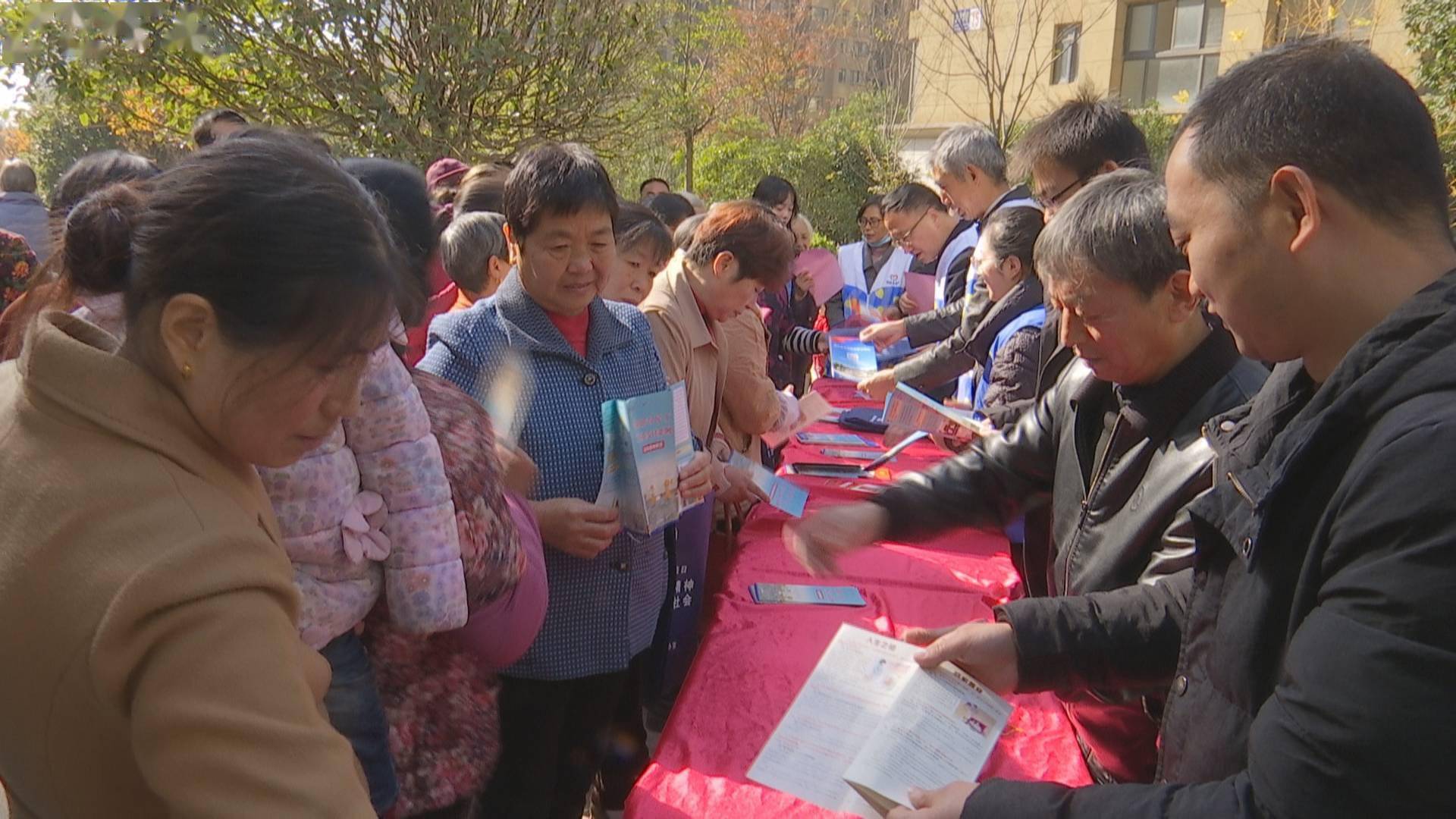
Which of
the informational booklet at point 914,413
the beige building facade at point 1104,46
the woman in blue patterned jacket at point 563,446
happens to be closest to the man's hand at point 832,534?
the woman in blue patterned jacket at point 563,446

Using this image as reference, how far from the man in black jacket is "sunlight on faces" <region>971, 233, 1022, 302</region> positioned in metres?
2.61

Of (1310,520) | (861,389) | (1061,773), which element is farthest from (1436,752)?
(861,389)

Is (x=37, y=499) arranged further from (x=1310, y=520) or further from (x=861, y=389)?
(x=861, y=389)

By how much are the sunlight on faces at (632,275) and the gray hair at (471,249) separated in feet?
1.73

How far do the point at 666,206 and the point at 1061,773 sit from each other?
4.56m

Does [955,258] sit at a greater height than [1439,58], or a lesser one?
lesser

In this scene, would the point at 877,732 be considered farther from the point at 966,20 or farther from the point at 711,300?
the point at 966,20

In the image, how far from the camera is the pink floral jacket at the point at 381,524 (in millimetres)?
1223

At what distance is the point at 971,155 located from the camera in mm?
4852

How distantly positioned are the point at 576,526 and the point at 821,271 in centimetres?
469

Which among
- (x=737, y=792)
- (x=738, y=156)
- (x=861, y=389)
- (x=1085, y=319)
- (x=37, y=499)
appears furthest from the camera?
(x=738, y=156)

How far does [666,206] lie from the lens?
567 centimetres

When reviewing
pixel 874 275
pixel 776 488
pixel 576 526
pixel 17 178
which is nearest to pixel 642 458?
pixel 576 526

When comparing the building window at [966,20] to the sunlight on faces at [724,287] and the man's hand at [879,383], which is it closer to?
the man's hand at [879,383]
